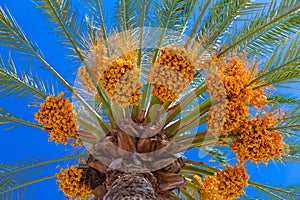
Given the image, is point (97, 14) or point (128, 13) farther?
point (128, 13)

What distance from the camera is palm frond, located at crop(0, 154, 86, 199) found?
224 inches

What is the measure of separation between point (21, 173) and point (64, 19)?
240cm

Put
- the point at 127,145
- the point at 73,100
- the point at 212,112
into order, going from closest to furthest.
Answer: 1. the point at 212,112
2. the point at 127,145
3. the point at 73,100

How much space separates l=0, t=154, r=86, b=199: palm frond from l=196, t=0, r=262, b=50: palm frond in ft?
8.55

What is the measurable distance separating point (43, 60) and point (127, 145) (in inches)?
70.3

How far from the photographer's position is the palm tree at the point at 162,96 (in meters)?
4.49

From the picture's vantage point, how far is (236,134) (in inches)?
181

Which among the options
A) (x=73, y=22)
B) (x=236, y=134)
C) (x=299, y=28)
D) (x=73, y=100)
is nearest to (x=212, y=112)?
Result: (x=236, y=134)

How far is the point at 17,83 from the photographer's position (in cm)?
566

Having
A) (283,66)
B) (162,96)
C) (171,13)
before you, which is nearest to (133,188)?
(162,96)

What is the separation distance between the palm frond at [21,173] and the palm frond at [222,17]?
2.60 metres

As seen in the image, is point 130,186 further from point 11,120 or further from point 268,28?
point 268,28

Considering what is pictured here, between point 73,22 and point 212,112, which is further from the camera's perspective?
point 73,22

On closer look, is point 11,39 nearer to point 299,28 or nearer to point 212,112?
point 212,112
